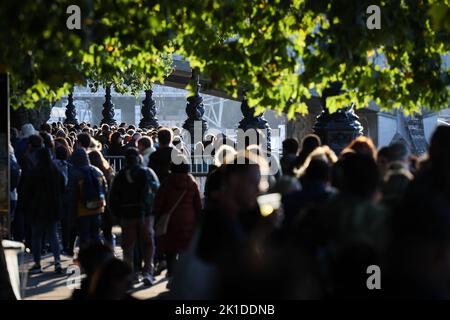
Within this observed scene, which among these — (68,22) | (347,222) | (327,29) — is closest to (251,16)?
(327,29)

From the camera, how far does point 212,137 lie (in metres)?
20.0

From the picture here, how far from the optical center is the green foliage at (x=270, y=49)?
29.7ft

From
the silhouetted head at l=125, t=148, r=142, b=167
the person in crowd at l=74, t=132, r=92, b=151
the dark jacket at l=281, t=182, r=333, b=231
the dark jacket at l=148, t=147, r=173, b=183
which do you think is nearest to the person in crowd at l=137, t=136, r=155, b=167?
the dark jacket at l=148, t=147, r=173, b=183

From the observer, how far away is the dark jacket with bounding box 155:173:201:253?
38.6 ft

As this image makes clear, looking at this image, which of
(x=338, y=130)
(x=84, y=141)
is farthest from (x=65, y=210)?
(x=338, y=130)

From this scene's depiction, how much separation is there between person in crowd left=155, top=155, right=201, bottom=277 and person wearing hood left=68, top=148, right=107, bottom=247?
62.2 inches

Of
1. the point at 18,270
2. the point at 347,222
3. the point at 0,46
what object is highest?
the point at 0,46

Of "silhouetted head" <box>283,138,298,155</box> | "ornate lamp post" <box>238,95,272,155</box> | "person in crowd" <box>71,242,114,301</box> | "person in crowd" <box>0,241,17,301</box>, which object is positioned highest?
"ornate lamp post" <box>238,95,272,155</box>

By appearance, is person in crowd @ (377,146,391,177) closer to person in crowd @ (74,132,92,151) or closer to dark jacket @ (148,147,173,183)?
dark jacket @ (148,147,173,183)

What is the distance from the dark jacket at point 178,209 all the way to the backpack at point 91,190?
157 centimetres

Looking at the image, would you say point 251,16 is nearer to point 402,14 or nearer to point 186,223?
point 402,14

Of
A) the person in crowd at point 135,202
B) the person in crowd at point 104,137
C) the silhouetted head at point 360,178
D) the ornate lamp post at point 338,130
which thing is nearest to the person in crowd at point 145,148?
the person in crowd at point 135,202

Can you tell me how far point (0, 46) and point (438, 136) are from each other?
2.86 meters
